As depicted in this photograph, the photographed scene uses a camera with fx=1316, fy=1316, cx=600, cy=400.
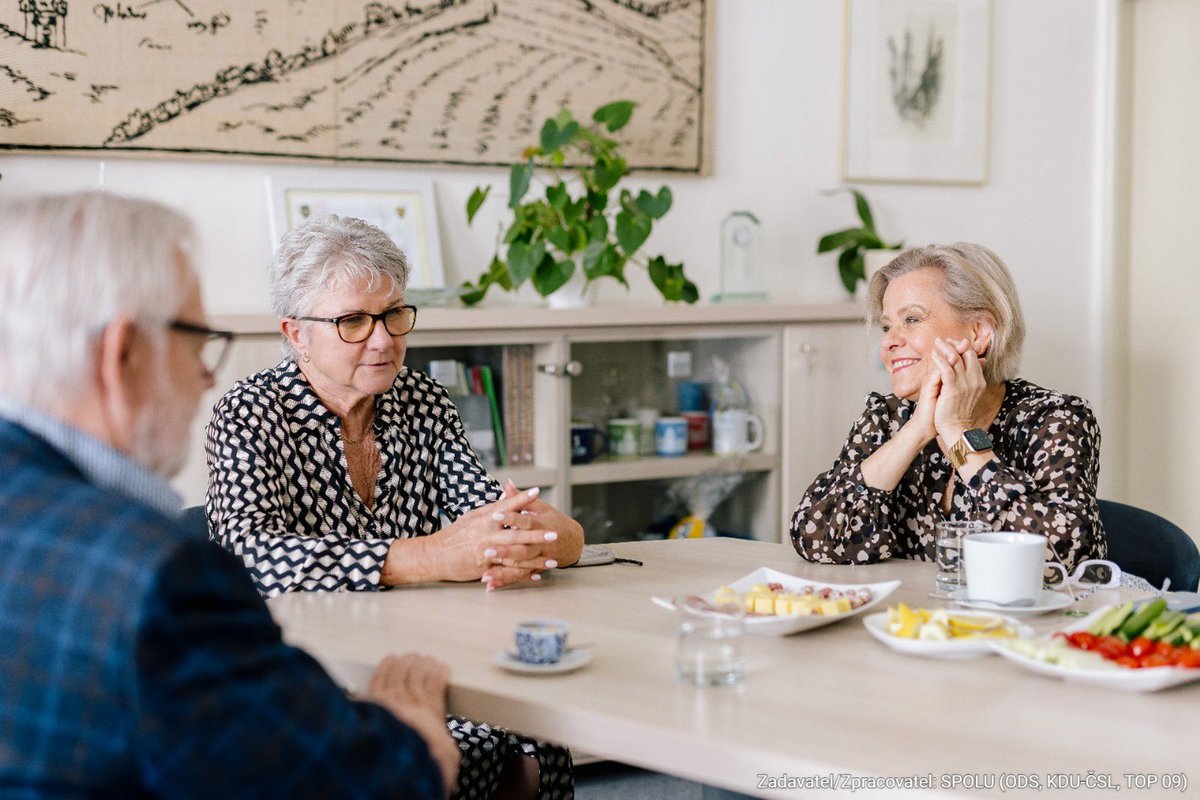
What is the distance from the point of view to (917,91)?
4.47 meters

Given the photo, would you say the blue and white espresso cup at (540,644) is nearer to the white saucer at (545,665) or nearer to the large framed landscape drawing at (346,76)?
the white saucer at (545,665)

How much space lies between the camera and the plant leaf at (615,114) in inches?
141

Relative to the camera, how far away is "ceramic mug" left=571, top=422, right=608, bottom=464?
136 inches

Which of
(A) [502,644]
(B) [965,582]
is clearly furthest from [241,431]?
(B) [965,582]

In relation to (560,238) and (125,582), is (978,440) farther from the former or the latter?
(125,582)

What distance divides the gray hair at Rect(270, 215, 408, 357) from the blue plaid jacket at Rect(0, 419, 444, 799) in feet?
3.77

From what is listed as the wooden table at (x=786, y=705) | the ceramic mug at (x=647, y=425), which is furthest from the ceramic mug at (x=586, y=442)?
the wooden table at (x=786, y=705)

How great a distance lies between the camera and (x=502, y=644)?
5.49 feet

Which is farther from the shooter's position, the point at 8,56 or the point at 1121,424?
the point at 1121,424

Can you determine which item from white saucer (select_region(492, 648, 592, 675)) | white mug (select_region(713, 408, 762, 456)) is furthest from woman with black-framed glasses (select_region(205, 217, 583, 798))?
white mug (select_region(713, 408, 762, 456))

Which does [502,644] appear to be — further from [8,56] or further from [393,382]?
[8,56]

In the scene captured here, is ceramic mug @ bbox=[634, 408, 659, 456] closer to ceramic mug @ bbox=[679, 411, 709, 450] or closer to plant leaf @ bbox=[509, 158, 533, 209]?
ceramic mug @ bbox=[679, 411, 709, 450]

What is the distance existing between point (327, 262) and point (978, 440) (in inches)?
46.1

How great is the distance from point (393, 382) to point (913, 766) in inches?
55.2
